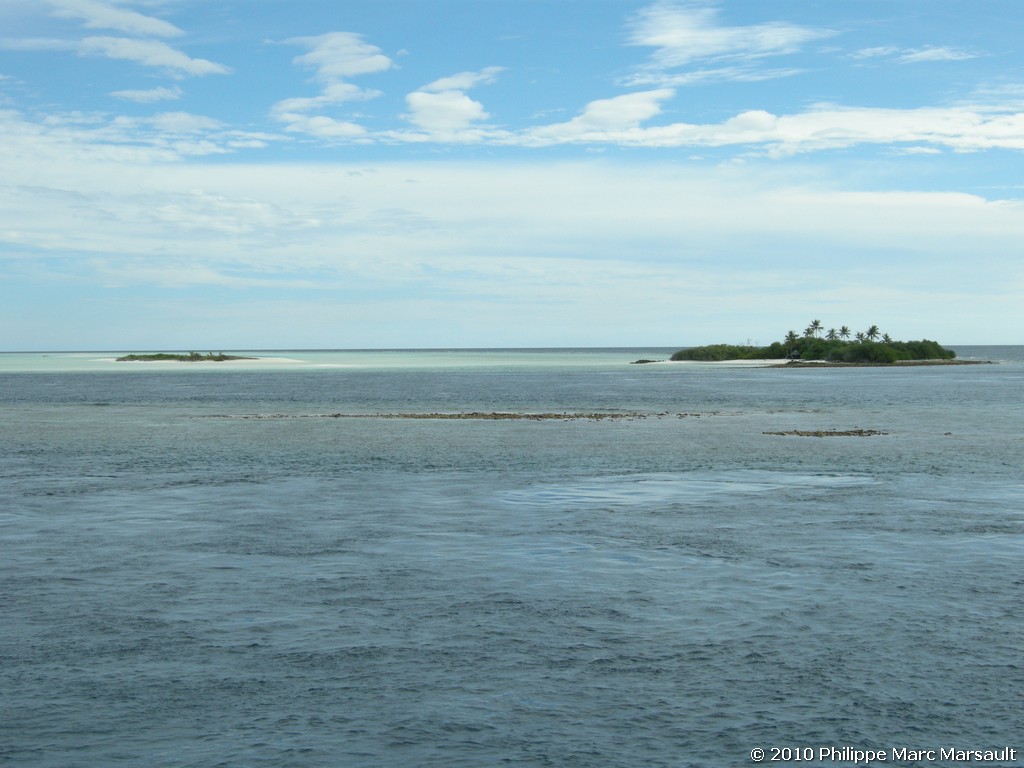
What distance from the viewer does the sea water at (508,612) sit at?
12102 millimetres

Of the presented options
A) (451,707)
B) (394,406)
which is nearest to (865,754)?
(451,707)

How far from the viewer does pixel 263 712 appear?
41.9 ft

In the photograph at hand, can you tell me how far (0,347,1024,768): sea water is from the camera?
476 inches

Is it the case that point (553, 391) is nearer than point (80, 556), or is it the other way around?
point (80, 556)

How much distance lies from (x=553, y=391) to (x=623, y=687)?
96.8 m

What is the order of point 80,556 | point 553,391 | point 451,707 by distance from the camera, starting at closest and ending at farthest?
point 451,707 < point 80,556 < point 553,391

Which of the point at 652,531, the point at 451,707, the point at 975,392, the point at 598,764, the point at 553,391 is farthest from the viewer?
the point at 553,391

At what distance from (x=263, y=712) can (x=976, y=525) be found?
1973 centimetres

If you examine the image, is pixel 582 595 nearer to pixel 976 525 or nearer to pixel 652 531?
pixel 652 531

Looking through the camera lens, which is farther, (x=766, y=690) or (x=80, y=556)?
(x=80, y=556)

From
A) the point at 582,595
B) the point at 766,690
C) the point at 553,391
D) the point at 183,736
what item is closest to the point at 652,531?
the point at 582,595

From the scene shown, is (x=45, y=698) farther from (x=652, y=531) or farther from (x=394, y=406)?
(x=394, y=406)

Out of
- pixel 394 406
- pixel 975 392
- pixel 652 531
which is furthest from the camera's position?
pixel 975 392

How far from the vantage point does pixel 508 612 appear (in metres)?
17.2
